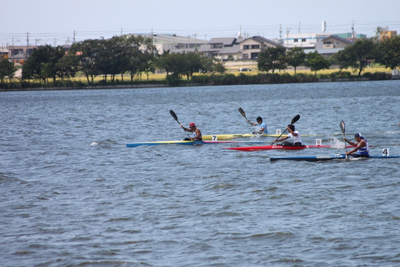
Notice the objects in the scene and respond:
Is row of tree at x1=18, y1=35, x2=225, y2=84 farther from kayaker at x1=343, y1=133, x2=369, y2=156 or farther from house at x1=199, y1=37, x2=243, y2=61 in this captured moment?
kayaker at x1=343, y1=133, x2=369, y2=156

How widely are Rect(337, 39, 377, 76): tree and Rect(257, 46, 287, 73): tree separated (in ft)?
36.5

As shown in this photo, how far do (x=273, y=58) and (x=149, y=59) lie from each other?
82.8ft

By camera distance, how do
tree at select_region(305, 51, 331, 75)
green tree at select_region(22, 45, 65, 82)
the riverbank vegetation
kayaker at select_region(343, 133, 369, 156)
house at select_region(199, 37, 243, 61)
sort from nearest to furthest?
1. kayaker at select_region(343, 133, 369, 156)
2. the riverbank vegetation
3. tree at select_region(305, 51, 331, 75)
4. green tree at select_region(22, 45, 65, 82)
5. house at select_region(199, 37, 243, 61)

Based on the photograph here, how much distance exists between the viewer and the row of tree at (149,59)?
10362cm

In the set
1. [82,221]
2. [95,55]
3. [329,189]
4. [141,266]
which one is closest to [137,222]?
[82,221]

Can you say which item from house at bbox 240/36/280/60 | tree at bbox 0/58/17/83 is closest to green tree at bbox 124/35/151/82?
tree at bbox 0/58/17/83

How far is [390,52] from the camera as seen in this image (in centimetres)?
10319

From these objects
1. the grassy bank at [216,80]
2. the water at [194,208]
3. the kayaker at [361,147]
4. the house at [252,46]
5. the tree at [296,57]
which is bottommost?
the water at [194,208]

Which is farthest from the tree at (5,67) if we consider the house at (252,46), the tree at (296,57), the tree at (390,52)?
the tree at (390,52)

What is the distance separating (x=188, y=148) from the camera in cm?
2547

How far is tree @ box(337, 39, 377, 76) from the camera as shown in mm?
102000

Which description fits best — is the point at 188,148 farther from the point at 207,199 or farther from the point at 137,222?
the point at 137,222

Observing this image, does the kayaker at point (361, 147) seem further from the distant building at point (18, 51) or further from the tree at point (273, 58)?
the distant building at point (18, 51)

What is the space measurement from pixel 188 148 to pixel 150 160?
11.0ft
